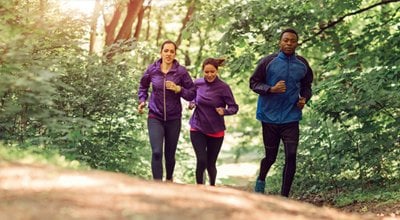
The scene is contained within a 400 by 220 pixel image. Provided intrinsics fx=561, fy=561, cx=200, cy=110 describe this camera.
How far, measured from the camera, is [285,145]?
743cm

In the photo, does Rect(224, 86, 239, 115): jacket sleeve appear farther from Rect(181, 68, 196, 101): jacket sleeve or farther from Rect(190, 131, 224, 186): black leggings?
Rect(181, 68, 196, 101): jacket sleeve

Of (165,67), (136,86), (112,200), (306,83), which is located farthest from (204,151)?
(112,200)

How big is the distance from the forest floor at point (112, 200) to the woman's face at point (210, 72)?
3.33 metres

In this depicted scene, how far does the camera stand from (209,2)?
14344 millimetres

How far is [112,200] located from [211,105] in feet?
13.7

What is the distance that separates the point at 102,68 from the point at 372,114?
15.2ft

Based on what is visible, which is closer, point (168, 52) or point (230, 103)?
point (168, 52)

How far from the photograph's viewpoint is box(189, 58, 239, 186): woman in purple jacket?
7996 millimetres

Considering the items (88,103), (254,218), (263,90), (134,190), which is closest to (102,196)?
(134,190)

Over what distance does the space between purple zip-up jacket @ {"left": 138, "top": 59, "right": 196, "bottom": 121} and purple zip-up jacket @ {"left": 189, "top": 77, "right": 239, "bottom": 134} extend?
1.19ft

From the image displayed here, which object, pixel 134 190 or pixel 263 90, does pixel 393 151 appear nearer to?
pixel 263 90

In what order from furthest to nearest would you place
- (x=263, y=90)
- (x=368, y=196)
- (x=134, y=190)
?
(x=368, y=196), (x=263, y=90), (x=134, y=190)

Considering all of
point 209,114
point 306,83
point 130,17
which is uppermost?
point 130,17

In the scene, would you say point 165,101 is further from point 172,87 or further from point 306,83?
point 306,83
